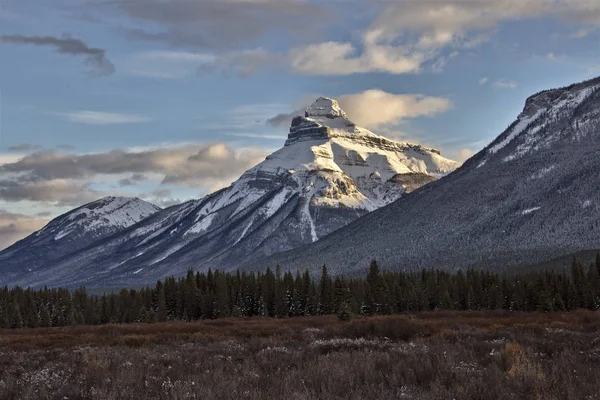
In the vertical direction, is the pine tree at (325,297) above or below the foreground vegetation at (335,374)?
below

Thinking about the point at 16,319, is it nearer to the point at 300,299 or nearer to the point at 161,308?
the point at 161,308

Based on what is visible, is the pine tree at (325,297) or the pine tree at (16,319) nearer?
the pine tree at (16,319)

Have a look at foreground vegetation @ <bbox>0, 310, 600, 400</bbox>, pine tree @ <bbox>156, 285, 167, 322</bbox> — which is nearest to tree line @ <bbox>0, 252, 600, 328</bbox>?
pine tree @ <bbox>156, 285, 167, 322</bbox>

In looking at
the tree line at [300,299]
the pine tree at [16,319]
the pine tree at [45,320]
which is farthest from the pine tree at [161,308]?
the pine tree at [16,319]

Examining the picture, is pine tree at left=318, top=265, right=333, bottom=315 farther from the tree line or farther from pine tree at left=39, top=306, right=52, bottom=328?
pine tree at left=39, top=306, right=52, bottom=328

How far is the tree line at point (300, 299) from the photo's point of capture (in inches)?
3738

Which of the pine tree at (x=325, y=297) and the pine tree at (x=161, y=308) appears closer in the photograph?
the pine tree at (x=161, y=308)

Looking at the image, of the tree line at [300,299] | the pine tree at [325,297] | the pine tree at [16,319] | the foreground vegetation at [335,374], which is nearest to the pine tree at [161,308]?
the tree line at [300,299]

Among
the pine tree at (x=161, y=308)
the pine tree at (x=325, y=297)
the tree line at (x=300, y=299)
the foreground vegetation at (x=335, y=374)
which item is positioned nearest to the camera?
the foreground vegetation at (x=335, y=374)

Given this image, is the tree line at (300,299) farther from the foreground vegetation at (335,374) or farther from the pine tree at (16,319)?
the foreground vegetation at (335,374)

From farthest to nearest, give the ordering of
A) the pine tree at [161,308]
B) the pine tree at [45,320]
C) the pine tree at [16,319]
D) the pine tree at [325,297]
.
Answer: the pine tree at [325,297], the pine tree at [161,308], the pine tree at [16,319], the pine tree at [45,320]

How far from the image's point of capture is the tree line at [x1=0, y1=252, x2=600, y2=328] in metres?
94.9

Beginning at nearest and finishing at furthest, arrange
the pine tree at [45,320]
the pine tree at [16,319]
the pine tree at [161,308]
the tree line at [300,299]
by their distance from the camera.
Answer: the tree line at [300,299] → the pine tree at [45,320] → the pine tree at [16,319] → the pine tree at [161,308]

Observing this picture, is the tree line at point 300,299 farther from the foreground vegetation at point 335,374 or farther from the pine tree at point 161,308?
the foreground vegetation at point 335,374
